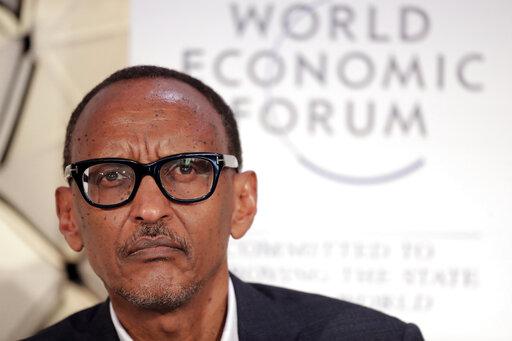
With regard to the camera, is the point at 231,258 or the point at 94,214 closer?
the point at 94,214

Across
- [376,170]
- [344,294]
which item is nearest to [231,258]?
[344,294]

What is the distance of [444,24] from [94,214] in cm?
114

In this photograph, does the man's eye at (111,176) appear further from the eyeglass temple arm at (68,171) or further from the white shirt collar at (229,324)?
the white shirt collar at (229,324)

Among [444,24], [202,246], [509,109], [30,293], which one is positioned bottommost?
[30,293]

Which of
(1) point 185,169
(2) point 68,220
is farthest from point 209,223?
(2) point 68,220

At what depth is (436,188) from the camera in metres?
2.01

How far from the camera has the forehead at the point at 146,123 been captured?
1.32m

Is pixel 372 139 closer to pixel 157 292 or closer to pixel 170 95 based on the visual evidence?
pixel 170 95

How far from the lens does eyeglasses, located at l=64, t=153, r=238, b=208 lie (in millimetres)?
1275

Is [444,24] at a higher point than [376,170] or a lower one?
higher

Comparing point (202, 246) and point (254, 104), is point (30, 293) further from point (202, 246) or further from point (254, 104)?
point (202, 246)

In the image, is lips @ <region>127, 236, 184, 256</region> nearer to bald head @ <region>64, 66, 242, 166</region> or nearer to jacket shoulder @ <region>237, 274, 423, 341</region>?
bald head @ <region>64, 66, 242, 166</region>

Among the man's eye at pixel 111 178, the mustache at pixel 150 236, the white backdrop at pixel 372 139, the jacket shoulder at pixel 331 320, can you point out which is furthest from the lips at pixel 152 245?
the white backdrop at pixel 372 139

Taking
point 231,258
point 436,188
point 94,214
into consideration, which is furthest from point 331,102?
point 94,214
